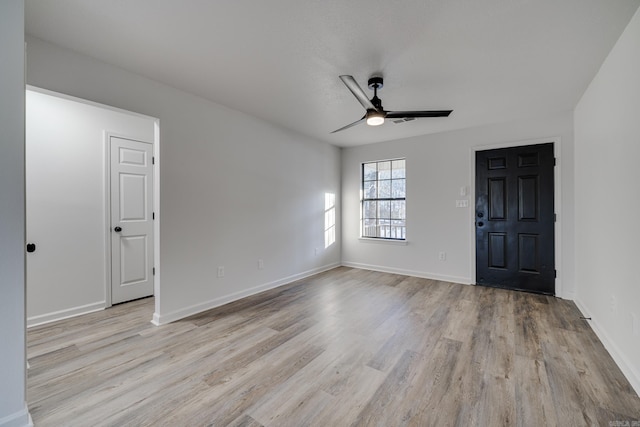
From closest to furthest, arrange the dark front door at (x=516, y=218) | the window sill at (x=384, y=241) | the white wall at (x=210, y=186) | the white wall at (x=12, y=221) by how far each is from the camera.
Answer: the white wall at (x=12, y=221), the white wall at (x=210, y=186), the dark front door at (x=516, y=218), the window sill at (x=384, y=241)

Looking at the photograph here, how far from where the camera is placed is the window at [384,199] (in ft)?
16.3

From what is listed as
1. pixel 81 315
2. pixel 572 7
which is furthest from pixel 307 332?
pixel 572 7

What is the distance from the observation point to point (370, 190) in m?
5.36

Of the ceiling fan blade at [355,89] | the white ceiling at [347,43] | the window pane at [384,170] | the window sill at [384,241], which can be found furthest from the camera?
the window pane at [384,170]

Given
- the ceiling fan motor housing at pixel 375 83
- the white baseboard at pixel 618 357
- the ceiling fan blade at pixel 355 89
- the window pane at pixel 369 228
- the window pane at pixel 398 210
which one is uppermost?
the ceiling fan motor housing at pixel 375 83

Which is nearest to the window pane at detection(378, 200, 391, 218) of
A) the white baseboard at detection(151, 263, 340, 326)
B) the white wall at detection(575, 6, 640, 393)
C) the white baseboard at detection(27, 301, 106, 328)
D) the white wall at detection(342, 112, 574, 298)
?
the white wall at detection(342, 112, 574, 298)

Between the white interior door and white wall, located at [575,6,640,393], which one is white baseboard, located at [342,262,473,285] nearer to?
white wall, located at [575,6,640,393]

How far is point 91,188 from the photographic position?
317 cm

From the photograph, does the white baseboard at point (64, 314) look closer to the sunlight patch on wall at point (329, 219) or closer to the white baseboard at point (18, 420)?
the white baseboard at point (18, 420)

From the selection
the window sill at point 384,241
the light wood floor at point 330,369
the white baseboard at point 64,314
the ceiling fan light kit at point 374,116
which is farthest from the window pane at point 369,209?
the white baseboard at point 64,314

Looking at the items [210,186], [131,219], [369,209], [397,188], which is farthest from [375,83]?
[131,219]

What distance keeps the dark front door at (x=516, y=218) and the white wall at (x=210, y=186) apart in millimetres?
2798

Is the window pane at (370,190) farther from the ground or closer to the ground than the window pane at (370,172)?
closer to the ground

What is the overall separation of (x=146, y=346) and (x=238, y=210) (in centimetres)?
176
